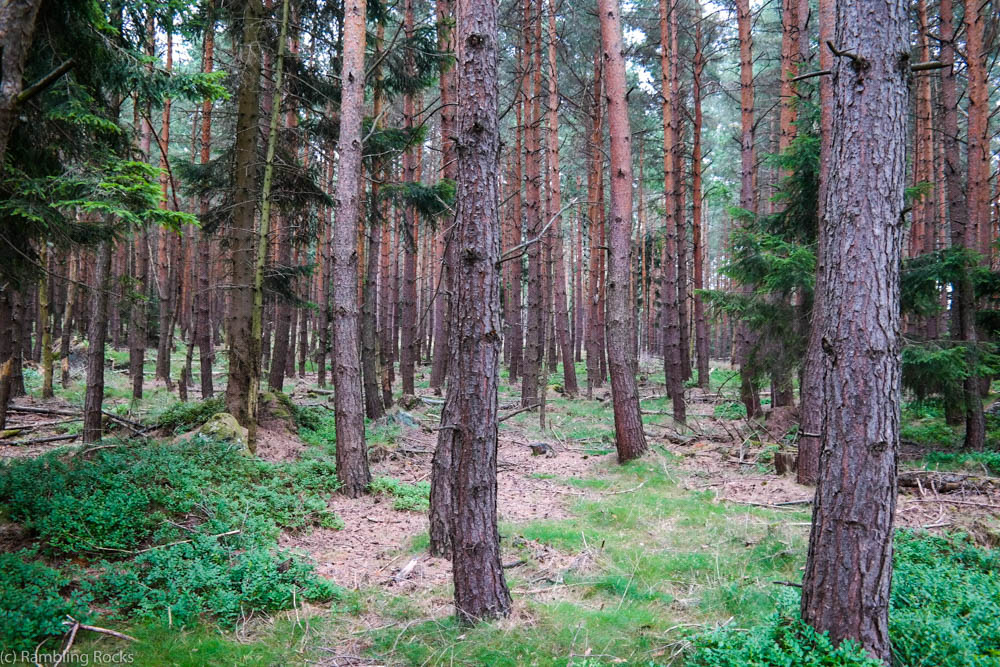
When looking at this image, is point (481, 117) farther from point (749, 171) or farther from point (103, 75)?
point (749, 171)

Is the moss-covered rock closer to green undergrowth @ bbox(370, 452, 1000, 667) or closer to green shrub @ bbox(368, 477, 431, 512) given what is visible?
green shrub @ bbox(368, 477, 431, 512)

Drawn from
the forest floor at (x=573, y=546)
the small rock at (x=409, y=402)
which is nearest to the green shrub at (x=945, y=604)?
the forest floor at (x=573, y=546)

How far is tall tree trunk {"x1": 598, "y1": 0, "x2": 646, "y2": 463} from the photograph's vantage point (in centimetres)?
965

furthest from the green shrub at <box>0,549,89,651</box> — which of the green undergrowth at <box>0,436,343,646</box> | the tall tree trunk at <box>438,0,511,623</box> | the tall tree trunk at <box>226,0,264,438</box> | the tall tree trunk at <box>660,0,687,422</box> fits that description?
the tall tree trunk at <box>660,0,687,422</box>

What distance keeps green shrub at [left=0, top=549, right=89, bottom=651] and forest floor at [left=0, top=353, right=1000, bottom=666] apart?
26 centimetres

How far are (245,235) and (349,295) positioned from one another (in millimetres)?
3345

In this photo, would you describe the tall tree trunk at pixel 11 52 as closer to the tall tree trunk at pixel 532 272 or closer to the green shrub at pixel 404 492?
the green shrub at pixel 404 492

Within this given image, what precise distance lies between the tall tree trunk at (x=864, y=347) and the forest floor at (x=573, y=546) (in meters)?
0.93

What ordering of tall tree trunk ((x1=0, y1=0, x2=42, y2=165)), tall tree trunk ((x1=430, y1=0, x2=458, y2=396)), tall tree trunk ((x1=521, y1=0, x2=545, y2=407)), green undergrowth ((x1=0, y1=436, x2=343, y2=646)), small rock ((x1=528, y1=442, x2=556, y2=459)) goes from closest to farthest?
1. tall tree trunk ((x1=0, y1=0, x2=42, y2=165))
2. green undergrowth ((x1=0, y1=436, x2=343, y2=646))
3. tall tree trunk ((x1=430, y1=0, x2=458, y2=396))
4. small rock ((x1=528, y1=442, x2=556, y2=459))
5. tall tree trunk ((x1=521, y1=0, x2=545, y2=407))

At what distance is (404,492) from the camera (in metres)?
8.02

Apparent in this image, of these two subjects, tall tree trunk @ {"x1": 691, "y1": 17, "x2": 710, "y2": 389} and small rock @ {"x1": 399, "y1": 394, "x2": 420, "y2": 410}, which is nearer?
small rock @ {"x1": 399, "y1": 394, "x2": 420, "y2": 410}

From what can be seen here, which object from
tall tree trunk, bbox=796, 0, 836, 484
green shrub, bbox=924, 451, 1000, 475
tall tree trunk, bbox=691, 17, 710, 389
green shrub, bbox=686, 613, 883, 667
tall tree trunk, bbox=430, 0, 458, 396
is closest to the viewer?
green shrub, bbox=686, 613, 883, 667

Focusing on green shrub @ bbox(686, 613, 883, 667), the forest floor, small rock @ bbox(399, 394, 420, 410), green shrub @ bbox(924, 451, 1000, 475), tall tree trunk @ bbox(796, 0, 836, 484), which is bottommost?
the forest floor

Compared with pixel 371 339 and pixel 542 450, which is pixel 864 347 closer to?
pixel 542 450
